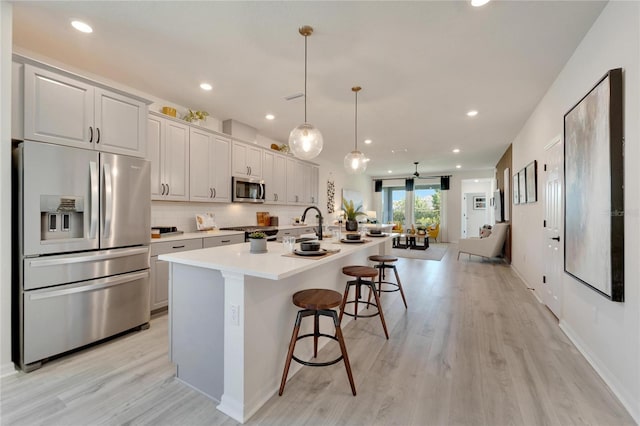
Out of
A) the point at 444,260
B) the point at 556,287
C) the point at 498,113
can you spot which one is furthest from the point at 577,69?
the point at 444,260

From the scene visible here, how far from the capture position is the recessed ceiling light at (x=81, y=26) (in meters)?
2.21

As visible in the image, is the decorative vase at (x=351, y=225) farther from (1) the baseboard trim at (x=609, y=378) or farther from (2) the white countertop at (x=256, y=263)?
(1) the baseboard trim at (x=609, y=378)

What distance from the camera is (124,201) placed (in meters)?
2.55

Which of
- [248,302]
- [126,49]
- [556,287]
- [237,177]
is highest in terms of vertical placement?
[126,49]

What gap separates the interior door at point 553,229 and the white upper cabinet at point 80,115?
4367 millimetres

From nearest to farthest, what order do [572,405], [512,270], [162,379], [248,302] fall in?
[248,302] → [572,405] → [162,379] → [512,270]

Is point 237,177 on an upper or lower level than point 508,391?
upper

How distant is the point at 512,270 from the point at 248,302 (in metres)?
5.85

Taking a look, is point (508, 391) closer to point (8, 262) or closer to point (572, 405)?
point (572, 405)

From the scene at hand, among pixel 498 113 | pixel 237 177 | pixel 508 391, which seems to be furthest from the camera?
pixel 237 177

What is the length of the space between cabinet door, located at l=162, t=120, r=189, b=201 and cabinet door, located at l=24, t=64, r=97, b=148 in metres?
1.02

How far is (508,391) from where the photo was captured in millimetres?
1811

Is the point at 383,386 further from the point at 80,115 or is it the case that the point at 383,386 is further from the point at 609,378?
the point at 80,115

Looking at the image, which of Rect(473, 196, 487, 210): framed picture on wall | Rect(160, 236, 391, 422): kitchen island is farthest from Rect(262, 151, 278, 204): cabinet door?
Rect(473, 196, 487, 210): framed picture on wall
